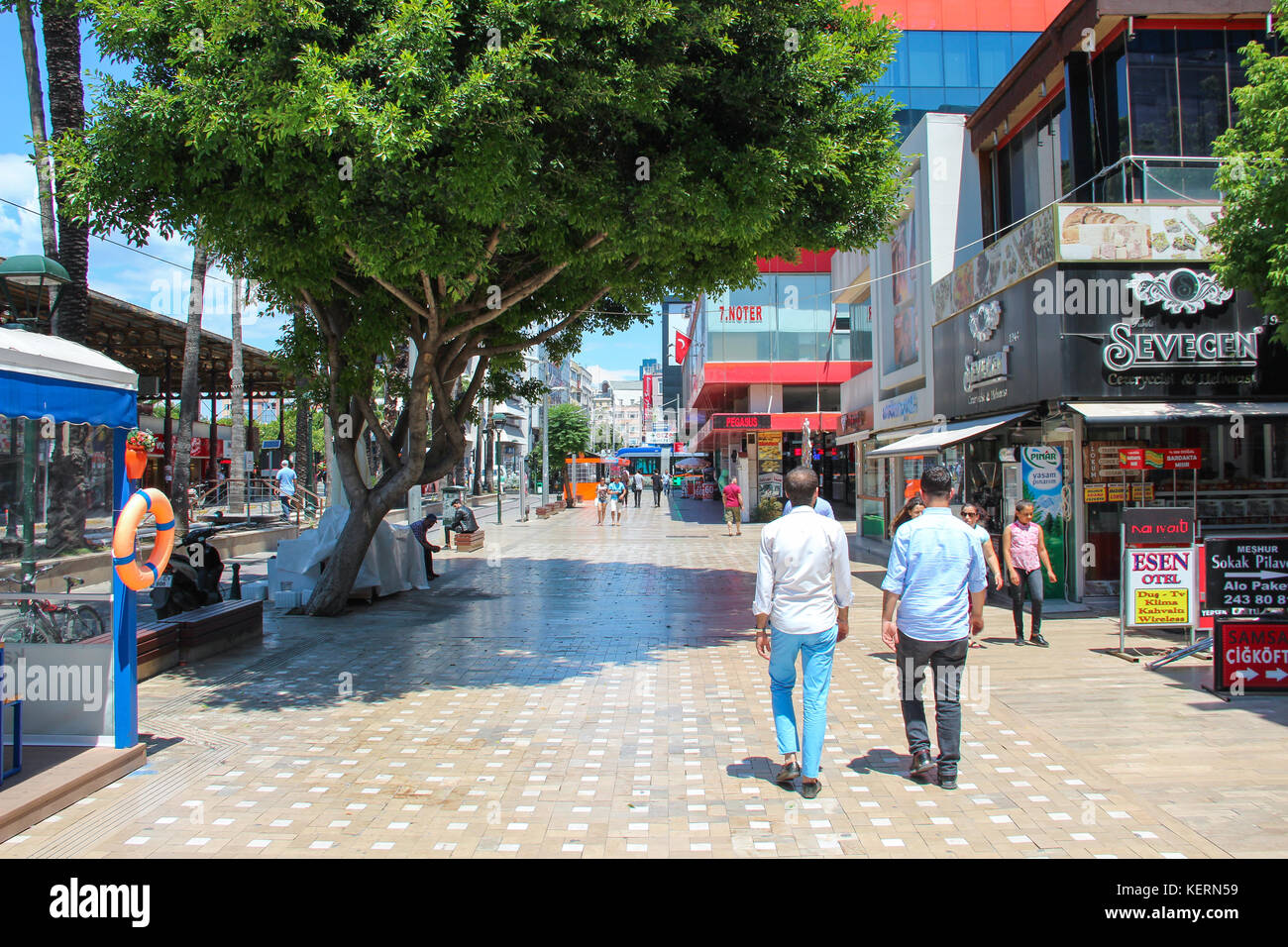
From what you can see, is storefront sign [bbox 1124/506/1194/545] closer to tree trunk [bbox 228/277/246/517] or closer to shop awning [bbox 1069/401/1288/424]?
shop awning [bbox 1069/401/1288/424]

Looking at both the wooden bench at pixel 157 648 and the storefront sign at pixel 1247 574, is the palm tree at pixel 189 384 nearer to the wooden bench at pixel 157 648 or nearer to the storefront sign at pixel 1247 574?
the wooden bench at pixel 157 648

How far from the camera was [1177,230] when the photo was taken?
1144 cm

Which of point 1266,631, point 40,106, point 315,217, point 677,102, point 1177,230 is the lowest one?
point 1266,631

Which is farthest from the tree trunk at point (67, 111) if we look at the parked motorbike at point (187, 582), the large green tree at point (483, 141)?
the parked motorbike at point (187, 582)

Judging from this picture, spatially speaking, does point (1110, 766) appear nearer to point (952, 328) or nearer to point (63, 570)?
point (63, 570)

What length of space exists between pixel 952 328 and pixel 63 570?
1374cm

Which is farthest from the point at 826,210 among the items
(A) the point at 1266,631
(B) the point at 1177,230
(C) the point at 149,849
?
(C) the point at 149,849

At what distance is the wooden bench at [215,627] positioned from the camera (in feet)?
28.8

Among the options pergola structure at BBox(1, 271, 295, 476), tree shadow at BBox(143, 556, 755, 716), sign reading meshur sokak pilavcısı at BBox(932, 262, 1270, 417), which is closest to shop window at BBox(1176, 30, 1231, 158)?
sign reading meshur sokak pilavcısı at BBox(932, 262, 1270, 417)

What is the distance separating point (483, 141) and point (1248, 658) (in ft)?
25.4

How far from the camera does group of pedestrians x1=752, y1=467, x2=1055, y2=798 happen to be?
5059 millimetres

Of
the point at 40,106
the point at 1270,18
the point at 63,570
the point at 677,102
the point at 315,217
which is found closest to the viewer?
the point at 63,570

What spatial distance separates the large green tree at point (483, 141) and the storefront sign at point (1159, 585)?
5.10 metres

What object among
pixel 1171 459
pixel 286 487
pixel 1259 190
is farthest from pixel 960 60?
pixel 1259 190
